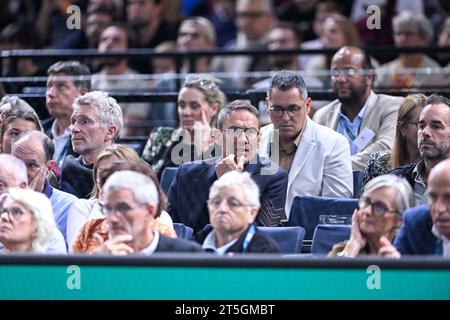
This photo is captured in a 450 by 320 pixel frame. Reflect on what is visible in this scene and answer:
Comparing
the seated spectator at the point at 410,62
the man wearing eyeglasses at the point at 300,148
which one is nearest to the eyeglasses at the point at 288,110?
the man wearing eyeglasses at the point at 300,148

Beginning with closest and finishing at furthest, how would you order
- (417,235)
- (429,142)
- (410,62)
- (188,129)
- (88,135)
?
(417,235), (429,142), (88,135), (188,129), (410,62)

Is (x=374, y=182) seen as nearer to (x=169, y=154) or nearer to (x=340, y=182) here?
(x=340, y=182)

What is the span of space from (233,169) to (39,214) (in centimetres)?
117

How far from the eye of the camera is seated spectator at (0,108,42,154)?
6.78m

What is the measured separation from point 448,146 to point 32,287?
219 cm

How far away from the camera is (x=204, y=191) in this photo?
19.7ft

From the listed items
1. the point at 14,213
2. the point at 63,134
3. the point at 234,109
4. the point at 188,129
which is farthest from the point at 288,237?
the point at 63,134

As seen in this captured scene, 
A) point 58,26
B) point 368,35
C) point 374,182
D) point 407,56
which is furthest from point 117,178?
point 58,26

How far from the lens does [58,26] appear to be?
11.2 metres

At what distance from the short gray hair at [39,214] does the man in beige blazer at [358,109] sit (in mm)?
2541

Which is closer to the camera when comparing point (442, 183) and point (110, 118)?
point (442, 183)

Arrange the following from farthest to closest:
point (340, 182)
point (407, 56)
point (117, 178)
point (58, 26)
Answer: point (58, 26) → point (407, 56) → point (340, 182) → point (117, 178)

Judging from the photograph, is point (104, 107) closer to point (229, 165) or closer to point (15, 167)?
point (229, 165)

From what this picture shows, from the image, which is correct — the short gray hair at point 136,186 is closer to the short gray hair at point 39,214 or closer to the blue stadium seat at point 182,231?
the short gray hair at point 39,214
